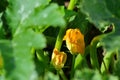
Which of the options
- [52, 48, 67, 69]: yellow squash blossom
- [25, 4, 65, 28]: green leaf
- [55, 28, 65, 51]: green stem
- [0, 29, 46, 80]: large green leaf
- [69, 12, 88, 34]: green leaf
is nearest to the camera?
[0, 29, 46, 80]: large green leaf

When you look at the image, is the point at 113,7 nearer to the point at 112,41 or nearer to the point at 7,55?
the point at 112,41

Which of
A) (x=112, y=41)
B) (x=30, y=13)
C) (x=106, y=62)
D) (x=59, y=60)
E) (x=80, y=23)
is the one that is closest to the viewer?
(x=112, y=41)

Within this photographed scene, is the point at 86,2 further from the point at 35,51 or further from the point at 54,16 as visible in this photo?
the point at 35,51

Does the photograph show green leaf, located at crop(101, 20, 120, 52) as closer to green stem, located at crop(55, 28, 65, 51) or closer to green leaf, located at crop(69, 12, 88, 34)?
green stem, located at crop(55, 28, 65, 51)

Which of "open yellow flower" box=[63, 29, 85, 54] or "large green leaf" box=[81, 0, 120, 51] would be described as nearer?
"large green leaf" box=[81, 0, 120, 51]

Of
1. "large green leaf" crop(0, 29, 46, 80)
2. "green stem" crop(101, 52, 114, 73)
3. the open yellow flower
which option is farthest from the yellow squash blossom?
"large green leaf" crop(0, 29, 46, 80)

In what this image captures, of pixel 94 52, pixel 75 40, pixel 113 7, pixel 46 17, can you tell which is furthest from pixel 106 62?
pixel 46 17

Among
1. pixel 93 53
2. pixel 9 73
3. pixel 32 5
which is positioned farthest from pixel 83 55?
pixel 9 73

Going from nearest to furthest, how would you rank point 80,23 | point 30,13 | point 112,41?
point 112,41
point 30,13
point 80,23
